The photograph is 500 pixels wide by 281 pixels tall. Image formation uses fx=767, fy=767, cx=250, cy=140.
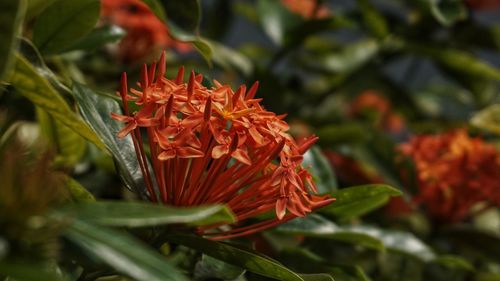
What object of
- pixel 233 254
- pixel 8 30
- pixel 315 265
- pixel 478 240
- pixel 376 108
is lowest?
pixel 376 108

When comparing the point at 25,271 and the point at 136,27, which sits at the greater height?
the point at 25,271

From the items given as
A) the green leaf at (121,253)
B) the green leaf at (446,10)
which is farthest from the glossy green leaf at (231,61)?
the green leaf at (121,253)

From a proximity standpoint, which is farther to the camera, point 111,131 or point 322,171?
point 322,171

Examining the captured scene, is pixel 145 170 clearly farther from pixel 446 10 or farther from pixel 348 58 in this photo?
pixel 348 58

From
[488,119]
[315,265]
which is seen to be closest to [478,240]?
[488,119]

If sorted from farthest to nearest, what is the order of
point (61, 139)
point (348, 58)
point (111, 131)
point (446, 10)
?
point (348, 58) → point (446, 10) → point (61, 139) → point (111, 131)

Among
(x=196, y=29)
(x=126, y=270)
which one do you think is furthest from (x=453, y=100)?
(x=126, y=270)
